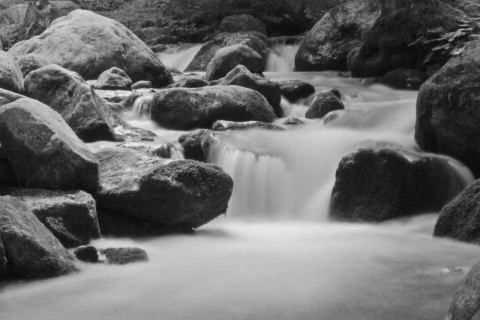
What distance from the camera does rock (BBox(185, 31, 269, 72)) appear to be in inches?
658

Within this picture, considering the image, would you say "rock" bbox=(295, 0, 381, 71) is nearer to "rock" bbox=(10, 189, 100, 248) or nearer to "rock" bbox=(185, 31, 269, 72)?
"rock" bbox=(185, 31, 269, 72)

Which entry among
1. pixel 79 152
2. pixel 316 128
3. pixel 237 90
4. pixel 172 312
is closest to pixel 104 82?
pixel 237 90

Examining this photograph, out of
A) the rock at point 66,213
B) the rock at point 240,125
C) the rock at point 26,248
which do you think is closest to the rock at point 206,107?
the rock at point 240,125

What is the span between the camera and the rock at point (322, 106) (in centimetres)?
1034

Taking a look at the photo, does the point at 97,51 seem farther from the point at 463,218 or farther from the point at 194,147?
the point at 463,218

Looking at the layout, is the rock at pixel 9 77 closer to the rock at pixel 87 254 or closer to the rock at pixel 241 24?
the rock at pixel 87 254

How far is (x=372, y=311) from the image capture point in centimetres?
391

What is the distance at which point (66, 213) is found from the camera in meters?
5.31

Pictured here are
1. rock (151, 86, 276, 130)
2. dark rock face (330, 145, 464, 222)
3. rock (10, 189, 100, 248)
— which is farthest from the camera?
rock (151, 86, 276, 130)

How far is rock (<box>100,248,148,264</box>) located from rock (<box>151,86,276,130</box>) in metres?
4.73

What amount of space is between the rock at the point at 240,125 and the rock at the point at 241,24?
10603mm

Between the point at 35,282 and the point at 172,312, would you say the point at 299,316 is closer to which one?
the point at 172,312

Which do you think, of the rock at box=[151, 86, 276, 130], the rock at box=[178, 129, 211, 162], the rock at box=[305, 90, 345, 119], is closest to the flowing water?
the rock at box=[178, 129, 211, 162]

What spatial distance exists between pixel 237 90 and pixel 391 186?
3.93m
